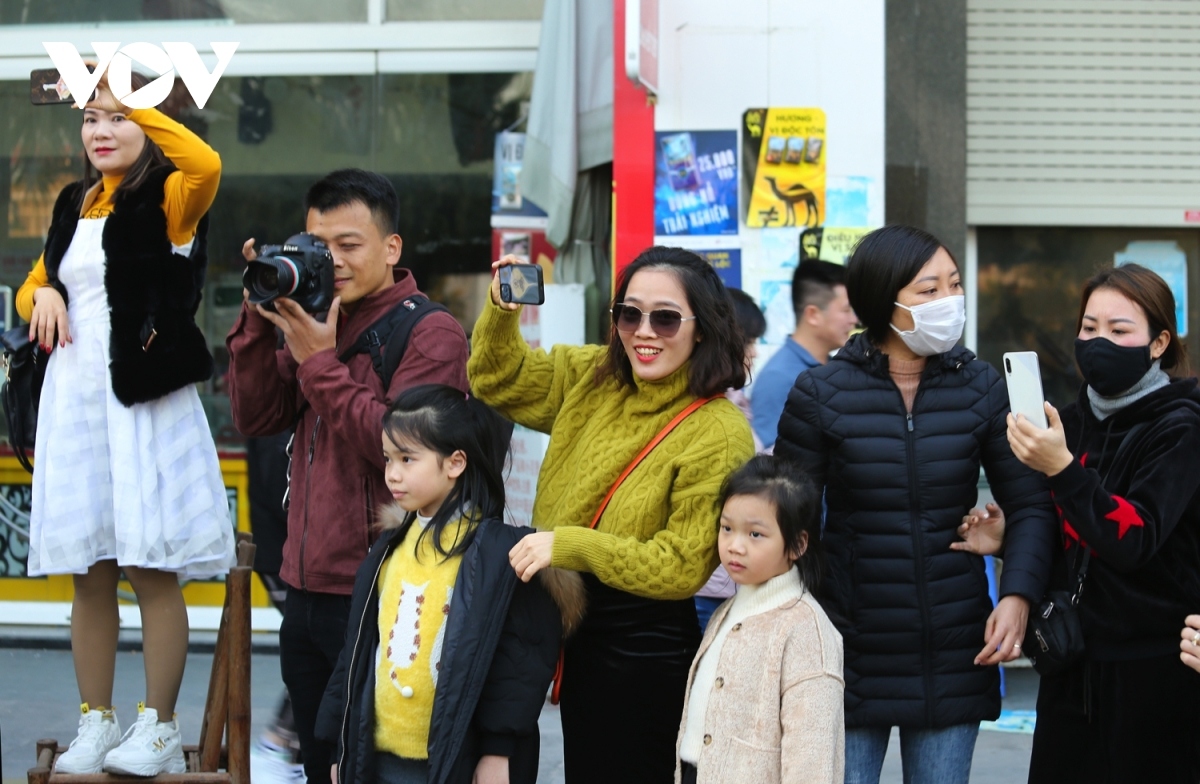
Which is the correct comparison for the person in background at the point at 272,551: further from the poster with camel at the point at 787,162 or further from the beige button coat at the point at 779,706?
the poster with camel at the point at 787,162

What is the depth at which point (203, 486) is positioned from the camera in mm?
3818

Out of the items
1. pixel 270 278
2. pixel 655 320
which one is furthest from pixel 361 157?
pixel 655 320

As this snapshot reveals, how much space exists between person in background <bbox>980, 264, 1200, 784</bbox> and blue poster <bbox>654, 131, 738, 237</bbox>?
3.22 m

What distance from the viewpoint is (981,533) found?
3.05 m

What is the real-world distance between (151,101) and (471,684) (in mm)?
1801

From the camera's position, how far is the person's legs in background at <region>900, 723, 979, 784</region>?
3053mm

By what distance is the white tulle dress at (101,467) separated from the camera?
3643 millimetres

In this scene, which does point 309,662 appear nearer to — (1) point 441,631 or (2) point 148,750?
(2) point 148,750

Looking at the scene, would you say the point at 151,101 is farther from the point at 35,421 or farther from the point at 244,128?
the point at 244,128

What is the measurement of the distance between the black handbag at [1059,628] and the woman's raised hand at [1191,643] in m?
0.21

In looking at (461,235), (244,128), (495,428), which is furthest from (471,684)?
(244,128)

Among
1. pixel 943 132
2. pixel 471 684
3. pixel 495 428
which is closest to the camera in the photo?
pixel 471 684

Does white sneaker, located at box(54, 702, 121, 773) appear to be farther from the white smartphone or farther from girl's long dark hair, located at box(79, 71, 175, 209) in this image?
the white smartphone

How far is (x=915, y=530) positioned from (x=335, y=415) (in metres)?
1.40
